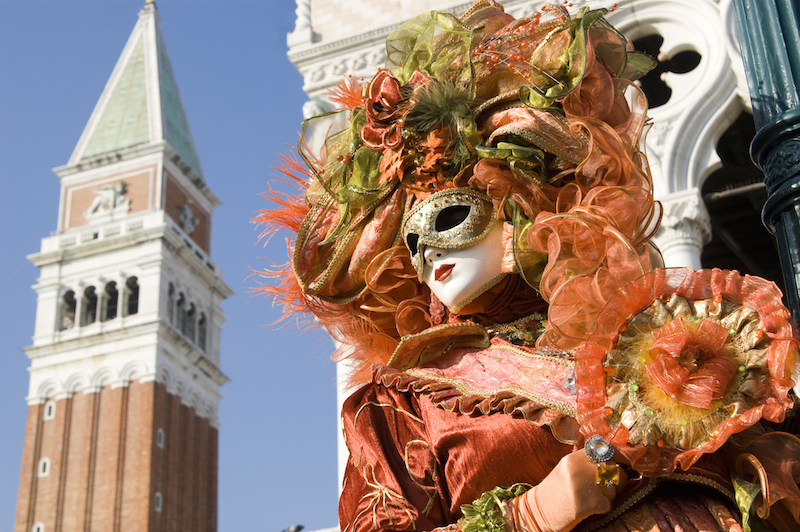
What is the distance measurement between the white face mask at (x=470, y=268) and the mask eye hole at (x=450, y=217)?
0.15 ft

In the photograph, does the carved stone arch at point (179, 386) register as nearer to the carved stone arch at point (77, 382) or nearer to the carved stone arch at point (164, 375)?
the carved stone arch at point (164, 375)

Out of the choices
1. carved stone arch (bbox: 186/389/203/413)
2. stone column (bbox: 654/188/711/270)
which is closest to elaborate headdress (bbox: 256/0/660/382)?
stone column (bbox: 654/188/711/270)

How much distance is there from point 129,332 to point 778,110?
26.5m

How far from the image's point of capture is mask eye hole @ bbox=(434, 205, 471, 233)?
6.20 feet

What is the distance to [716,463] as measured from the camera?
5.09 ft

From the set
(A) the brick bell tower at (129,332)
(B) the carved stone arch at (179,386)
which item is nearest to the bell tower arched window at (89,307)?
(A) the brick bell tower at (129,332)

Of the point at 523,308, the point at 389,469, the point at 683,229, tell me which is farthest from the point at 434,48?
the point at 683,229

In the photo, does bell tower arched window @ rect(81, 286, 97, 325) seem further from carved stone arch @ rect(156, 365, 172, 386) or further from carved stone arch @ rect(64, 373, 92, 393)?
carved stone arch @ rect(156, 365, 172, 386)

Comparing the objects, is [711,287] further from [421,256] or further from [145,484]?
[145,484]

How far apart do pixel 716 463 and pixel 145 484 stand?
993 inches

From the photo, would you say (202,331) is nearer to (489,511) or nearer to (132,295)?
(132,295)

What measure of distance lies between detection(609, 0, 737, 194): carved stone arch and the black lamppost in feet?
9.30

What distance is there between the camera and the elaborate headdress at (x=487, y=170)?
64.1 inches

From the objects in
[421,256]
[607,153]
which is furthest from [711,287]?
[421,256]
